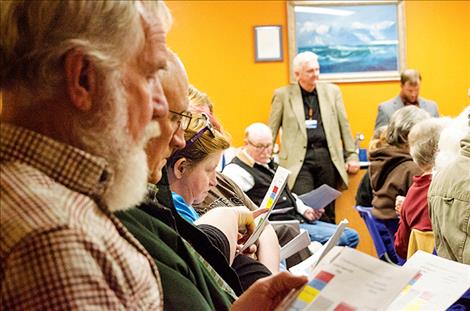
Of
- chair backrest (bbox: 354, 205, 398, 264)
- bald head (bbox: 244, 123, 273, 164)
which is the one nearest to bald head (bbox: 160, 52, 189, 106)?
chair backrest (bbox: 354, 205, 398, 264)

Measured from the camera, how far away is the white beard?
1.02m

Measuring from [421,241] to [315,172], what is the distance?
346cm

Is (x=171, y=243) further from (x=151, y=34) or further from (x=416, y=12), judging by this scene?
(x=416, y=12)

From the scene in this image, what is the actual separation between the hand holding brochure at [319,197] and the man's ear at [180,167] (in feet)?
7.69

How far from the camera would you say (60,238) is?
850 millimetres

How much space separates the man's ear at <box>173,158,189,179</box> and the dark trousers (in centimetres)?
427

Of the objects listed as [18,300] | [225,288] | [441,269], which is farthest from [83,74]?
[441,269]

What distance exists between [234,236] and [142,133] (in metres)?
0.99

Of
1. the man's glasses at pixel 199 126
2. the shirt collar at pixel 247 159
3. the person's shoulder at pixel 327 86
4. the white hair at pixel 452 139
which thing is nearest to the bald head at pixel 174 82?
the man's glasses at pixel 199 126

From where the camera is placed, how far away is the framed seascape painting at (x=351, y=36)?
7414 mm

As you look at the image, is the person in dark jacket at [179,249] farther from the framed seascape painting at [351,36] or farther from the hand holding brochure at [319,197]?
the framed seascape painting at [351,36]

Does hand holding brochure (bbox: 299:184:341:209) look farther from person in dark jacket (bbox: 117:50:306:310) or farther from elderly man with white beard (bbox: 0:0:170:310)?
elderly man with white beard (bbox: 0:0:170:310)

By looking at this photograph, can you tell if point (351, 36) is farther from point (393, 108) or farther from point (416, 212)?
point (416, 212)

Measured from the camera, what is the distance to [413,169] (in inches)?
158
